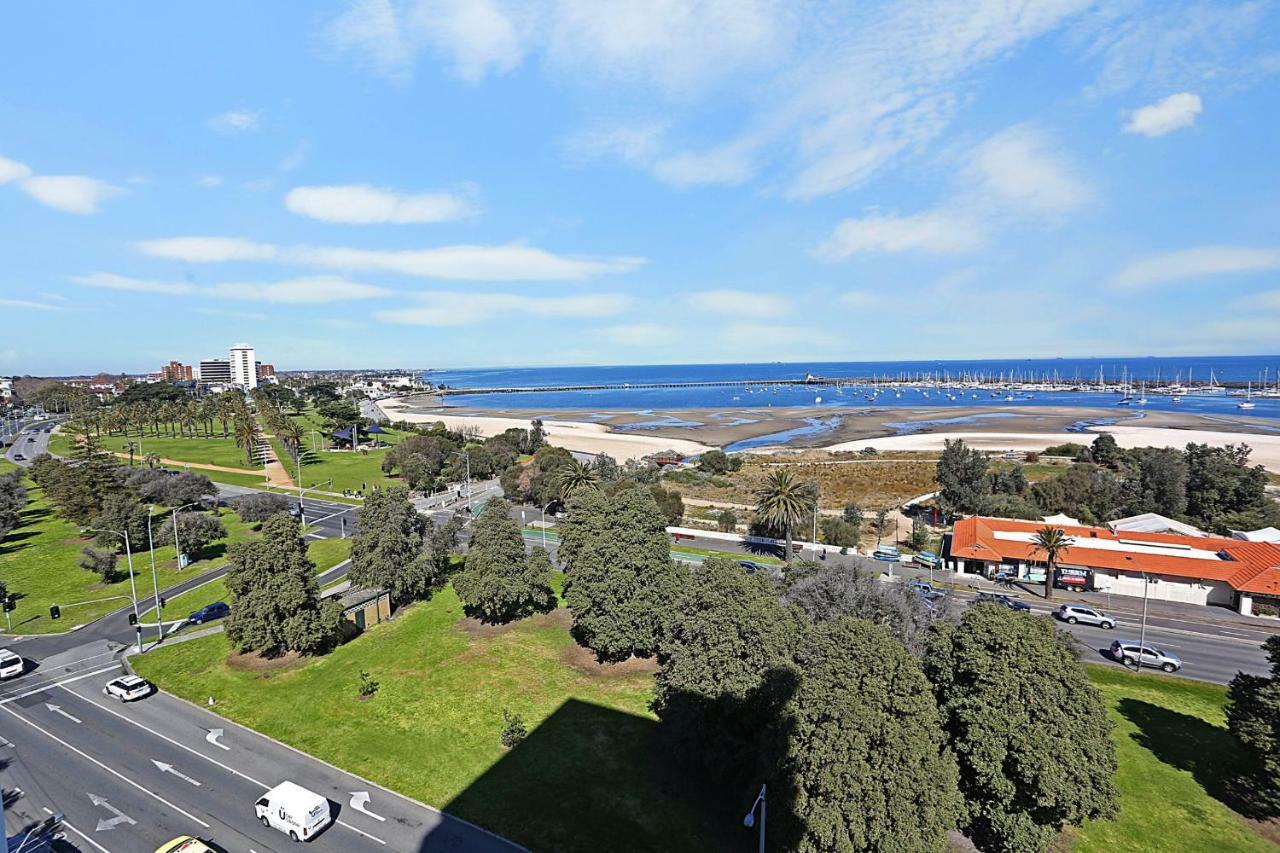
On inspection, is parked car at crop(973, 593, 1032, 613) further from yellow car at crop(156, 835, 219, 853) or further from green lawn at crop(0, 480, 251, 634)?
green lawn at crop(0, 480, 251, 634)

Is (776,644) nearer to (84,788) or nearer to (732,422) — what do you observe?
(84,788)

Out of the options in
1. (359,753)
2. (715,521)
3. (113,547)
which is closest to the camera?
(359,753)

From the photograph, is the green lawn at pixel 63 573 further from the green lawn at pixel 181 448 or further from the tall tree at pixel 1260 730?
the tall tree at pixel 1260 730

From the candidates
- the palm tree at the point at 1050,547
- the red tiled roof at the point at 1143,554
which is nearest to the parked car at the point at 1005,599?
the palm tree at the point at 1050,547

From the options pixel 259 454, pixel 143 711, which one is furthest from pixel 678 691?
pixel 259 454

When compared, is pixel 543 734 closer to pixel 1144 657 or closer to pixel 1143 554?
pixel 1144 657

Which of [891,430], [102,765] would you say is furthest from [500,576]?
[891,430]

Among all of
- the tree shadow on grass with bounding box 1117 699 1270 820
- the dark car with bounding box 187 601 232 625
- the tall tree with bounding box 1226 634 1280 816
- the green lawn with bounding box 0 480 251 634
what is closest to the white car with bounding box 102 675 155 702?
the dark car with bounding box 187 601 232 625
